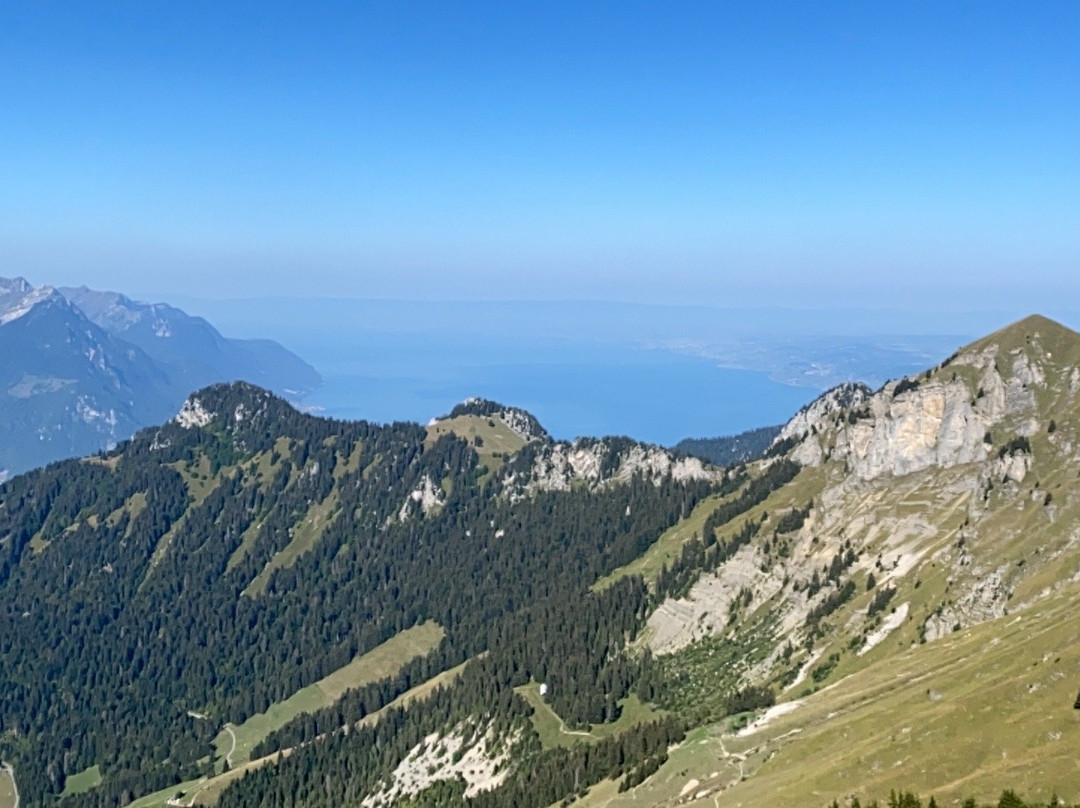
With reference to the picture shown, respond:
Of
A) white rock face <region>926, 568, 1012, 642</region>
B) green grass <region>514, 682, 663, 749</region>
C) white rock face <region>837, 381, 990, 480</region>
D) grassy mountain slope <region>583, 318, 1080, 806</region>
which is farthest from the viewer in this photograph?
white rock face <region>837, 381, 990, 480</region>

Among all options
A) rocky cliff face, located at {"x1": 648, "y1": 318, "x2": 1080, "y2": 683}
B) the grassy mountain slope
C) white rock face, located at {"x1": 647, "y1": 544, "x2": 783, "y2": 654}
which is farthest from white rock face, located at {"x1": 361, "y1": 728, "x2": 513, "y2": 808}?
rocky cliff face, located at {"x1": 648, "y1": 318, "x2": 1080, "y2": 683}

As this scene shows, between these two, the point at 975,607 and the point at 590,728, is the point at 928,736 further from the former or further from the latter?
the point at 590,728

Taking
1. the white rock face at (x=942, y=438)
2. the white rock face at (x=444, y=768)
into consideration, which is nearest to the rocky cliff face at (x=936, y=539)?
the white rock face at (x=942, y=438)

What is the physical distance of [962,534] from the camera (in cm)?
16550

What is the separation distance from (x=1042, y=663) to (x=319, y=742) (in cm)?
14824

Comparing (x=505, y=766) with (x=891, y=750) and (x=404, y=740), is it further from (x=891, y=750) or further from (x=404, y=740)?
(x=891, y=750)

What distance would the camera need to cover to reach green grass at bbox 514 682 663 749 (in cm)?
16200

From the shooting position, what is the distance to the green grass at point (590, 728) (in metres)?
162

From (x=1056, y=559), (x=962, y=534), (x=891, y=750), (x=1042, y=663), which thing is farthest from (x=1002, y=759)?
(x=962, y=534)

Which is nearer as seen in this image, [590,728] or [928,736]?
[928,736]

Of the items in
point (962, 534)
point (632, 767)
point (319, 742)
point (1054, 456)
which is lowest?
point (319, 742)

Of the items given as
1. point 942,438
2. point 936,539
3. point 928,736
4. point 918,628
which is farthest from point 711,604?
point 928,736

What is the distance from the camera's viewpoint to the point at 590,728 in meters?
165

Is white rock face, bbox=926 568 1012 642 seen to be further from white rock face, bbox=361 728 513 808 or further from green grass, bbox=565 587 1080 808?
white rock face, bbox=361 728 513 808
